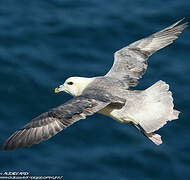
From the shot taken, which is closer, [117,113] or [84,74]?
[117,113]

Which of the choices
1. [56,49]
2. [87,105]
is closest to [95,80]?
[87,105]

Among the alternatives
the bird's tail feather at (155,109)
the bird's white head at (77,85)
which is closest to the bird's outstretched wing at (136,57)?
the bird's white head at (77,85)

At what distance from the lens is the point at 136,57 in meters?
10.4

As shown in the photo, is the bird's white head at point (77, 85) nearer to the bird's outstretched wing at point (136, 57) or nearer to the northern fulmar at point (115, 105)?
the northern fulmar at point (115, 105)

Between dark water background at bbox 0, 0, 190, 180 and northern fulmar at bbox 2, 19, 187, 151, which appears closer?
northern fulmar at bbox 2, 19, 187, 151

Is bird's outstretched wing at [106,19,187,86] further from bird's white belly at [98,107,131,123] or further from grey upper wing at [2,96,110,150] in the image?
grey upper wing at [2,96,110,150]

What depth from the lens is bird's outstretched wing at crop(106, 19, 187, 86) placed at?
32.7 ft

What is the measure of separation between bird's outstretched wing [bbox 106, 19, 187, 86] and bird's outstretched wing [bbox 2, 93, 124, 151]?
1.25 metres

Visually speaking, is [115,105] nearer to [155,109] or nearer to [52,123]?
[155,109]

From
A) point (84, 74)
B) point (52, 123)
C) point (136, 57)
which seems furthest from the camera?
point (84, 74)

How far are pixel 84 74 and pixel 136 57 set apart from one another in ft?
11.9

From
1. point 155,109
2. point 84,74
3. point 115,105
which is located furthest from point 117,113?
point 84,74

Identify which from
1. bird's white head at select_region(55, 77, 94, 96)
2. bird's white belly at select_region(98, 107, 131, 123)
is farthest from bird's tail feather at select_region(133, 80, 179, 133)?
bird's white head at select_region(55, 77, 94, 96)

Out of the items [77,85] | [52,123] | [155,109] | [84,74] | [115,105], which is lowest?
[52,123]
